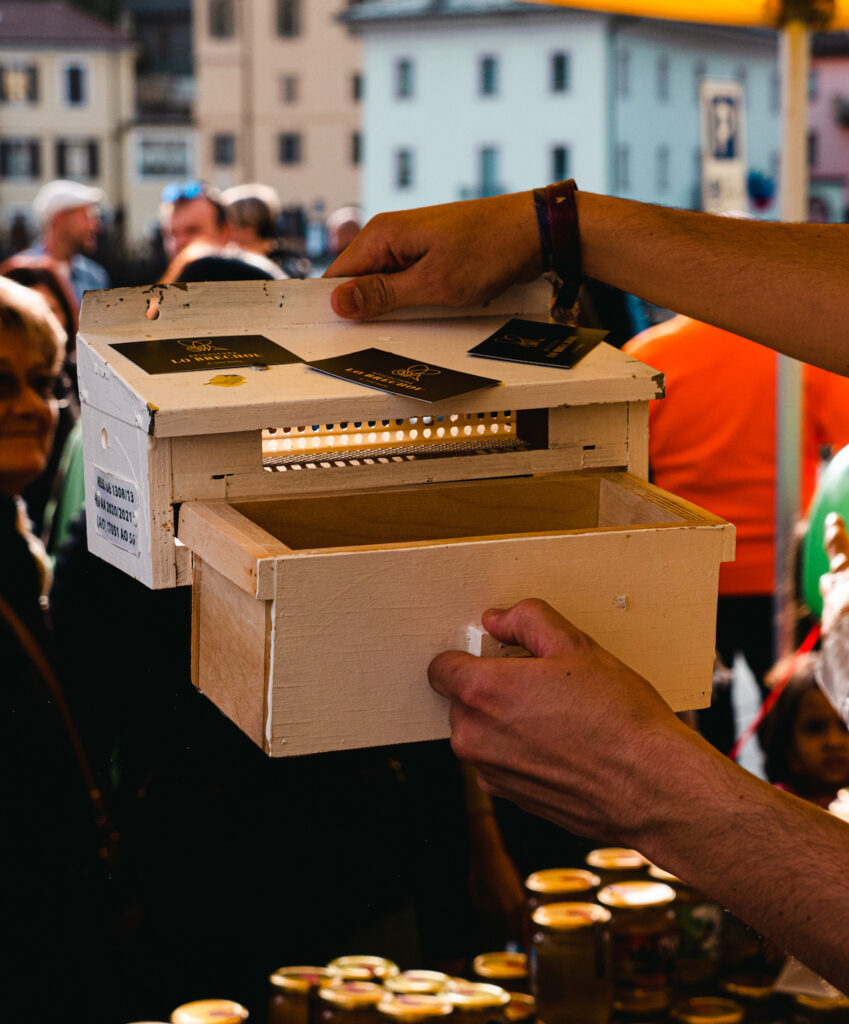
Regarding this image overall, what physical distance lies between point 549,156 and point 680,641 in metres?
39.0

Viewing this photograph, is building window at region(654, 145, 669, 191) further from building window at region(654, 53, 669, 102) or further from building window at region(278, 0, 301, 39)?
building window at region(278, 0, 301, 39)

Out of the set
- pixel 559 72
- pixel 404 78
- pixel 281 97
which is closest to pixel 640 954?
pixel 559 72

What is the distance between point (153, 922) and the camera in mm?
1908

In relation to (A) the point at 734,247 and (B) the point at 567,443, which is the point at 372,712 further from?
(A) the point at 734,247

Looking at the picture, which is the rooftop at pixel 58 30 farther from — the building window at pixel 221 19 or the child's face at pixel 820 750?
the child's face at pixel 820 750

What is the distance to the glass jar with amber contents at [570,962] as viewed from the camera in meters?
1.88

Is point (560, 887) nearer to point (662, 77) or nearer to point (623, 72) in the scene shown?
point (623, 72)

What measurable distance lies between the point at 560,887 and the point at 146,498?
1.00 m

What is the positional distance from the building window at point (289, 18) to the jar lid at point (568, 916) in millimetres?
46788

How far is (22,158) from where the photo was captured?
154 feet

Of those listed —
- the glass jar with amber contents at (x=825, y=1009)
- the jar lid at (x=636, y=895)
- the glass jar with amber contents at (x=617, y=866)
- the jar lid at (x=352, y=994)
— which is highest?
the jar lid at (x=352, y=994)

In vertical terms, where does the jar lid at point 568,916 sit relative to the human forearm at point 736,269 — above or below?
below

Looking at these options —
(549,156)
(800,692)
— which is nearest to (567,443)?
(800,692)

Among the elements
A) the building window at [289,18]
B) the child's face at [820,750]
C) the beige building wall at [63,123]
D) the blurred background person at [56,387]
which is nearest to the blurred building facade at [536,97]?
the building window at [289,18]
